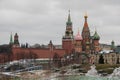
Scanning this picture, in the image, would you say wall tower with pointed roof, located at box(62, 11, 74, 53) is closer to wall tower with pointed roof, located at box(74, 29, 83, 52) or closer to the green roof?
wall tower with pointed roof, located at box(74, 29, 83, 52)

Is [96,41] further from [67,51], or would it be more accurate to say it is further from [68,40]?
[67,51]

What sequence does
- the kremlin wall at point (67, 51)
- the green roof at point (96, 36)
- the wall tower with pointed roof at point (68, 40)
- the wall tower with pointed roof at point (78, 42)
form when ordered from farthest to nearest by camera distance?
the wall tower with pointed roof at point (68, 40) → the green roof at point (96, 36) → the wall tower with pointed roof at point (78, 42) → the kremlin wall at point (67, 51)

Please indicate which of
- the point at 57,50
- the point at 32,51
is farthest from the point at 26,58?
the point at 57,50

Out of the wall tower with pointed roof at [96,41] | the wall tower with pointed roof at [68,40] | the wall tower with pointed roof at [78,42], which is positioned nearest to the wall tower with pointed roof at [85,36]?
the wall tower with pointed roof at [78,42]

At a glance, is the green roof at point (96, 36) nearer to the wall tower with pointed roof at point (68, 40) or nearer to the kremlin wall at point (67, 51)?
the kremlin wall at point (67, 51)

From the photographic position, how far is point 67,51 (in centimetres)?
16162

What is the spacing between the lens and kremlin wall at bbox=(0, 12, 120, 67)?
488 ft

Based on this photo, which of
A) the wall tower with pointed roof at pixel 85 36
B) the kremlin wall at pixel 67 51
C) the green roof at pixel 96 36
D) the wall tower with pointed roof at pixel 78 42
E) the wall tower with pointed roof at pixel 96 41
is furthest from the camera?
the wall tower with pointed roof at pixel 85 36

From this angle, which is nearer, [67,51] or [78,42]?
[78,42]

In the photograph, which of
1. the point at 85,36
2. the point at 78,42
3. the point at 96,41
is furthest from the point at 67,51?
the point at 96,41

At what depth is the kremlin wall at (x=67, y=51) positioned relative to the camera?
148625 millimetres

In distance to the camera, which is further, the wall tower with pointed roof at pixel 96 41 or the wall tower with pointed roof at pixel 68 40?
the wall tower with pointed roof at pixel 68 40

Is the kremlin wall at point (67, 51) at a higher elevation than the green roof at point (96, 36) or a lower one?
lower

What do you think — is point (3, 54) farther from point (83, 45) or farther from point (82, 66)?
point (82, 66)
